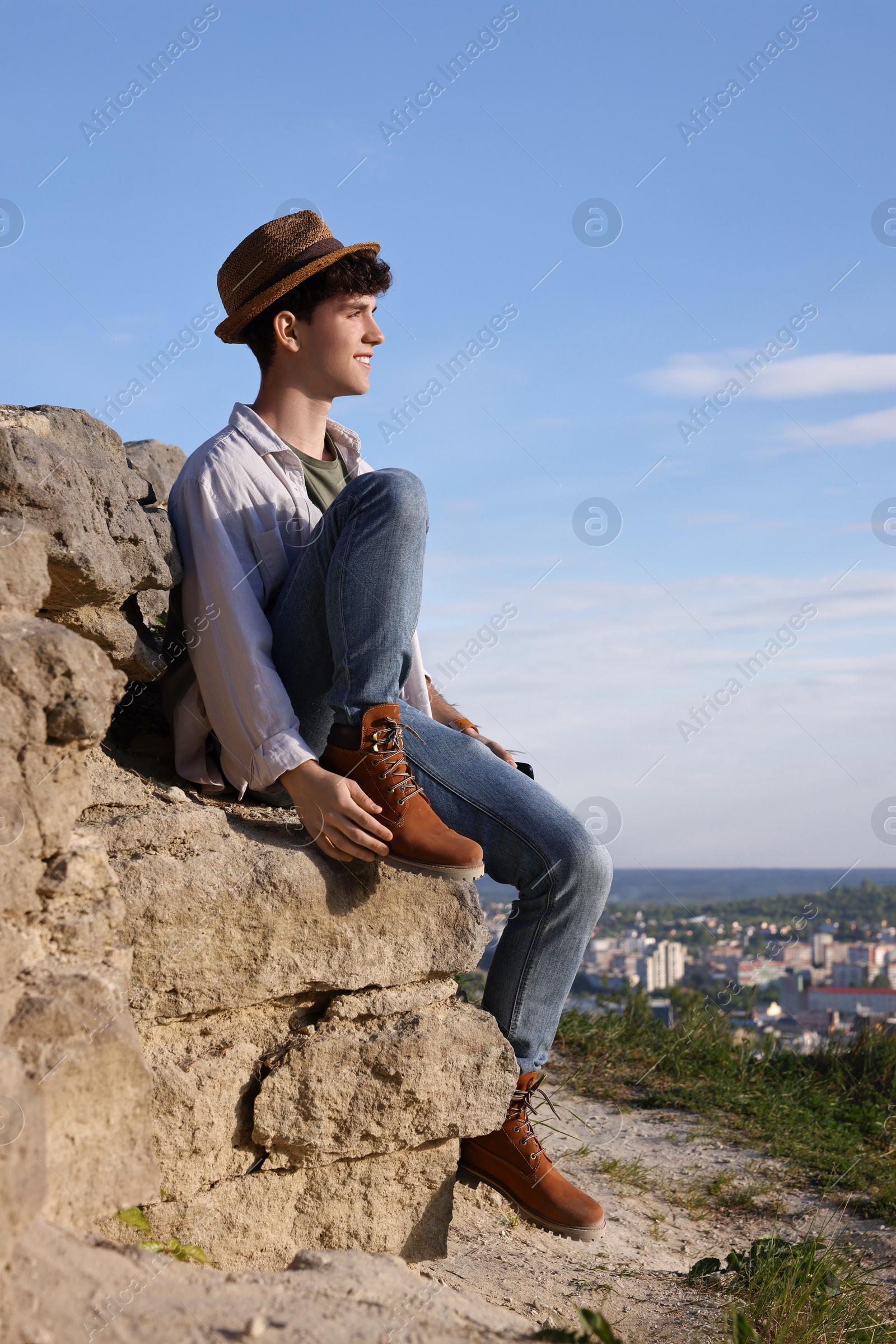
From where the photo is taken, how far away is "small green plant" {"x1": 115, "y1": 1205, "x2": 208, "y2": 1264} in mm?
2260

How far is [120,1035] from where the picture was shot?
6.27 feet

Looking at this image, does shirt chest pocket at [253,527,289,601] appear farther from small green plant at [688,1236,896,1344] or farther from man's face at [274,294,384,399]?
small green plant at [688,1236,896,1344]

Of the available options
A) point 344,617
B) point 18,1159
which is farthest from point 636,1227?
point 18,1159

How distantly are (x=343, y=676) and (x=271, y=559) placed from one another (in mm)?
528

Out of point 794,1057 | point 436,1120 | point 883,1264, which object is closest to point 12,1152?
point 436,1120

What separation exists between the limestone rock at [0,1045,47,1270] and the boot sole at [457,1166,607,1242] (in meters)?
1.45

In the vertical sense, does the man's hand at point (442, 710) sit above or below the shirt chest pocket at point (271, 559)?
below

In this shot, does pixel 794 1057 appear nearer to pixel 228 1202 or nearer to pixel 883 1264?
pixel 883 1264

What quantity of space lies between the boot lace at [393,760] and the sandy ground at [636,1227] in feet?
4.10

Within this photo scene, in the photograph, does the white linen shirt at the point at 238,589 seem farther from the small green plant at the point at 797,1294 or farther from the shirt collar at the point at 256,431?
the small green plant at the point at 797,1294

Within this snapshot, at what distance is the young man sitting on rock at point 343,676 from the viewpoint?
254cm

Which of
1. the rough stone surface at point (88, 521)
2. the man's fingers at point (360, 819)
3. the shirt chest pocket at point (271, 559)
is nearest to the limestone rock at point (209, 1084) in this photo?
the man's fingers at point (360, 819)

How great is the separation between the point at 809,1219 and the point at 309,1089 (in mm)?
2162

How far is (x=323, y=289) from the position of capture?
3119 millimetres
